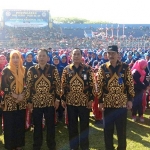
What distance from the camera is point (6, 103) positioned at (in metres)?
4.32

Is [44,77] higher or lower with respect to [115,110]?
higher

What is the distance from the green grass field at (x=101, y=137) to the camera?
16.4 feet

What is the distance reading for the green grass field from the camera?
5004 millimetres

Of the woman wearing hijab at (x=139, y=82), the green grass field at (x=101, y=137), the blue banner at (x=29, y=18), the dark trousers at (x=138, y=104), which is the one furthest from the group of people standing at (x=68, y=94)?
the blue banner at (x=29, y=18)

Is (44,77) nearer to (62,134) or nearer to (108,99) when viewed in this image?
(108,99)

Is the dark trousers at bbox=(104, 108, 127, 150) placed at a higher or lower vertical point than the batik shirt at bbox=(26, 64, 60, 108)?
lower

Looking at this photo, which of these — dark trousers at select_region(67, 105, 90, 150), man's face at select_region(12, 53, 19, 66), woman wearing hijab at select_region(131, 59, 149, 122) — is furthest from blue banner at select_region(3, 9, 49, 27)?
dark trousers at select_region(67, 105, 90, 150)

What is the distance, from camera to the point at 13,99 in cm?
432

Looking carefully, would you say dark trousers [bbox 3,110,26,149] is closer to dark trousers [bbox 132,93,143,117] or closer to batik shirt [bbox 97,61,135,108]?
batik shirt [bbox 97,61,135,108]

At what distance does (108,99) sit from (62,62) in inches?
138

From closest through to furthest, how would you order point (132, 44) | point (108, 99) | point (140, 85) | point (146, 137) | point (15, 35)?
point (108, 99), point (146, 137), point (140, 85), point (132, 44), point (15, 35)

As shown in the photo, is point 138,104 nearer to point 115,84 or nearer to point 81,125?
point 81,125

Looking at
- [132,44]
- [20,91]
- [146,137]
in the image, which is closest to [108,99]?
[20,91]

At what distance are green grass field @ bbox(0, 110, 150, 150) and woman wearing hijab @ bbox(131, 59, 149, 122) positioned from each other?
1.15 ft
